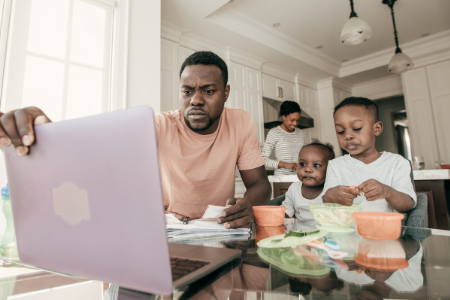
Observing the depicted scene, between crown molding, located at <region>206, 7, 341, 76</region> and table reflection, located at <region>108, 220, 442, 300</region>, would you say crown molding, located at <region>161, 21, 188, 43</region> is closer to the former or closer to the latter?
crown molding, located at <region>206, 7, 341, 76</region>

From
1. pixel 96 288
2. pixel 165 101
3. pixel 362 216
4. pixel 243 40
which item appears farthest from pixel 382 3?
pixel 96 288

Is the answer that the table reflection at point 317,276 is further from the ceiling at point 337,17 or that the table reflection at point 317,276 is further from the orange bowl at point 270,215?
the ceiling at point 337,17

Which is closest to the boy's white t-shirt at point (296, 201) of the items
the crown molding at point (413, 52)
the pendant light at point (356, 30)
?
the pendant light at point (356, 30)

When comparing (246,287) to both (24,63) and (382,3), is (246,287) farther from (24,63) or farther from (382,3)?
(382,3)

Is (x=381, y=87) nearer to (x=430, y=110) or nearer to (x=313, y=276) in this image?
(x=430, y=110)

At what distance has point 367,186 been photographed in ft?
2.86

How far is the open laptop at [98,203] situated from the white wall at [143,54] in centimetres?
192

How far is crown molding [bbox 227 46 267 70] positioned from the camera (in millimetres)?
3979

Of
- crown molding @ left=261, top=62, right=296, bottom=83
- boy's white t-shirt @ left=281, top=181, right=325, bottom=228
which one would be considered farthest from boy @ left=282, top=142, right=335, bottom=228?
crown molding @ left=261, top=62, right=296, bottom=83

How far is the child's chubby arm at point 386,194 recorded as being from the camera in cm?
87

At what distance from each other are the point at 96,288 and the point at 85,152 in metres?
0.25

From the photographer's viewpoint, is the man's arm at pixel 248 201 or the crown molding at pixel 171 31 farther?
the crown molding at pixel 171 31

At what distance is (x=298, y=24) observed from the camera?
381 centimetres

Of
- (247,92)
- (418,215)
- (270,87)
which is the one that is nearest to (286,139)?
(247,92)
